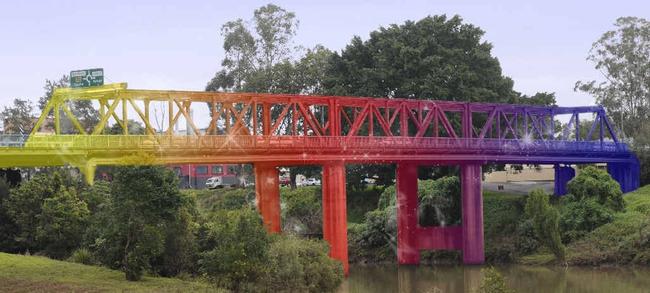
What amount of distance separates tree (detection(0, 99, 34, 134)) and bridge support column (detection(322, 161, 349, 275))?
136 feet

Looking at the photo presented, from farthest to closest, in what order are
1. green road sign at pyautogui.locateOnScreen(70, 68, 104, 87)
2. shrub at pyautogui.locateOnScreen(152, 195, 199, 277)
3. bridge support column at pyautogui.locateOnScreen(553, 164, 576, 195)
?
bridge support column at pyautogui.locateOnScreen(553, 164, 576, 195) < green road sign at pyautogui.locateOnScreen(70, 68, 104, 87) < shrub at pyautogui.locateOnScreen(152, 195, 199, 277)

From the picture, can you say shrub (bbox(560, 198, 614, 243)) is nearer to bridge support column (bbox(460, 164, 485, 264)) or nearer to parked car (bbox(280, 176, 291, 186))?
bridge support column (bbox(460, 164, 485, 264))

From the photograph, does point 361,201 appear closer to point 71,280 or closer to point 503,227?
Answer: point 503,227

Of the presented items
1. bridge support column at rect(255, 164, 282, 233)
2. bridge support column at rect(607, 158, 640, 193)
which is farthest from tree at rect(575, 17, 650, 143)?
bridge support column at rect(255, 164, 282, 233)

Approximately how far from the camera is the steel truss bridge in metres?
46.3

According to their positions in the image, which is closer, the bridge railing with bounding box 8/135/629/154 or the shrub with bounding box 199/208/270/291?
the shrub with bounding box 199/208/270/291

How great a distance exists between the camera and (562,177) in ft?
261

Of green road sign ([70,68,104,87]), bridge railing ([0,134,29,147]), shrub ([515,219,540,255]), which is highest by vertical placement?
green road sign ([70,68,104,87])

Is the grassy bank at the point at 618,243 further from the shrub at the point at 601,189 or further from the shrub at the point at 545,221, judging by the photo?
the shrub at the point at 545,221

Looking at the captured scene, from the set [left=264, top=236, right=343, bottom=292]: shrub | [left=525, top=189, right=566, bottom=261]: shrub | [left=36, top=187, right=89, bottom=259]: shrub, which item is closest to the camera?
[left=264, top=236, right=343, bottom=292]: shrub

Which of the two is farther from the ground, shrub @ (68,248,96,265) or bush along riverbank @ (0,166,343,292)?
bush along riverbank @ (0,166,343,292)


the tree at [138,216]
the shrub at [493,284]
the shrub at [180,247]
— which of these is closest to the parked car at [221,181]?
the shrub at [180,247]

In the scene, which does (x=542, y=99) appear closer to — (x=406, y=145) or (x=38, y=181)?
(x=406, y=145)

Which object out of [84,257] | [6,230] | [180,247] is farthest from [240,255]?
[6,230]
